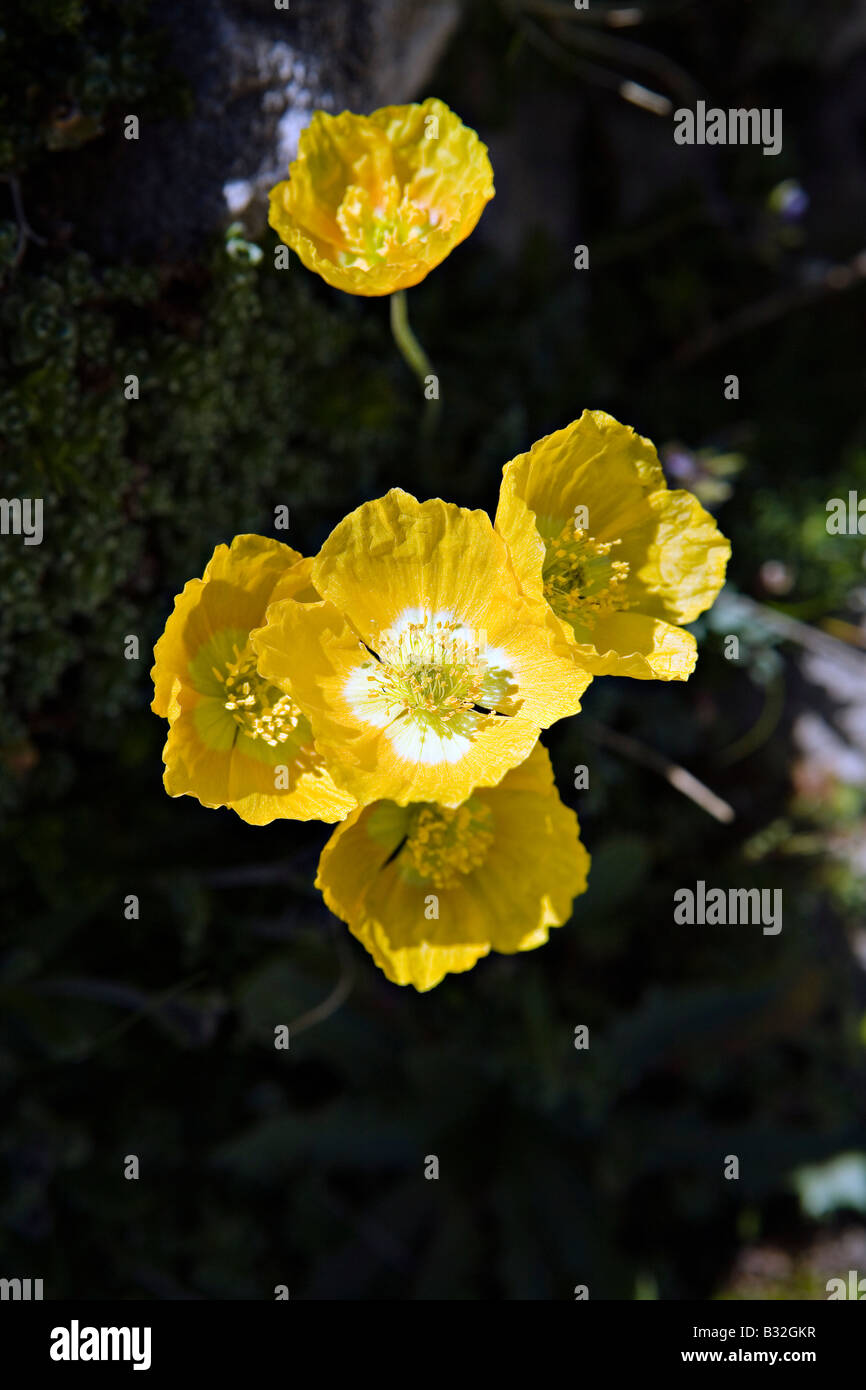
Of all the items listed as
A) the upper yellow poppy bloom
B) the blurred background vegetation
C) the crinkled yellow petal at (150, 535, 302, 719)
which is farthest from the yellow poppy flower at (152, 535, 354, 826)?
the blurred background vegetation

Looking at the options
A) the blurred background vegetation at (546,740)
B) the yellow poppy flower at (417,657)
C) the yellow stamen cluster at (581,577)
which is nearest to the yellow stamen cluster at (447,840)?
the yellow poppy flower at (417,657)

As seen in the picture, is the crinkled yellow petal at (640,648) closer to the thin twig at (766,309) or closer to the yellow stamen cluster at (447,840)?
the yellow stamen cluster at (447,840)

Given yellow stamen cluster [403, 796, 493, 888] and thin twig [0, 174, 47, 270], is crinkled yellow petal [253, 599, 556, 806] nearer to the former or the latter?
yellow stamen cluster [403, 796, 493, 888]

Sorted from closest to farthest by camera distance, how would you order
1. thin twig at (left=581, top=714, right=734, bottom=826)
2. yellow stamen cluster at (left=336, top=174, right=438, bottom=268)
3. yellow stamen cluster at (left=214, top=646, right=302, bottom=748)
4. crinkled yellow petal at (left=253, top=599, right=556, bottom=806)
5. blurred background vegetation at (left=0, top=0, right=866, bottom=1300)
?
crinkled yellow petal at (left=253, top=599, right=556, bottom=806)
yellow stamen cluster at (left=214, top=646, right=302, bottom=748)
yellow stamen cluster at (left=336, top=174, right=438, bottom=268)
blurred background vegetation at (left=0, top=0, right=866, bottom=1300)
thin twig at (left=581, top=714, right=734, bottom=826)

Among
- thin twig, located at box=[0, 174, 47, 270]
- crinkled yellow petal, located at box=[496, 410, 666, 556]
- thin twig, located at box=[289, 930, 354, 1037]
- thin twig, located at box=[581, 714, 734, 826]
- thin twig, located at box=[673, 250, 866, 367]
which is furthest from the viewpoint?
thin twig, located at box=[673, 250, 866, 367]

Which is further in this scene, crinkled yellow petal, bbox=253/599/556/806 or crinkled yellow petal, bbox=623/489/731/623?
crinkled yellow petal, bbox=623/489/731/623

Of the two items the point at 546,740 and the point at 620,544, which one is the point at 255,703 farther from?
the point at 546,740

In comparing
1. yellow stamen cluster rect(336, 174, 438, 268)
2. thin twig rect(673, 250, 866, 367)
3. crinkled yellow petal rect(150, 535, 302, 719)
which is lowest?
crinkled yellow petal rect(150, 535, 302, 719)
